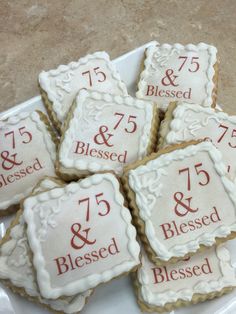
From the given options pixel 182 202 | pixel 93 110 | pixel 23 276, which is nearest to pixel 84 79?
pixel 93 110

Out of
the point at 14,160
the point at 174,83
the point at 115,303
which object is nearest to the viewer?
the point at 115,303

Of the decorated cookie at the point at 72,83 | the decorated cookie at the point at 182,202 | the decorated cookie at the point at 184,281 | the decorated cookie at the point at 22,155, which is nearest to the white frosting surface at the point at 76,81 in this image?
the decorated cookie at the point at 72,83

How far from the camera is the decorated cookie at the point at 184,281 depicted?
1.14 meters

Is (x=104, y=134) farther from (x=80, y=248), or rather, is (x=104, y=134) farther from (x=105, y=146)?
(x=80, y=248)

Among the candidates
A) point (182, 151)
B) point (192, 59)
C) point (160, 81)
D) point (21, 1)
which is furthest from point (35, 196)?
point (21, 1)

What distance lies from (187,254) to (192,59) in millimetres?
708

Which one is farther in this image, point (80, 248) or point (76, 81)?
point (76, 81)

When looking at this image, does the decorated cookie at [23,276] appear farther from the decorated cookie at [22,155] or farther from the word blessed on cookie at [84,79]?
the word blessed on cookie at [84,79]

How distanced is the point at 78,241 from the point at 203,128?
1.71 feet

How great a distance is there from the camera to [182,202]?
3.75 ft

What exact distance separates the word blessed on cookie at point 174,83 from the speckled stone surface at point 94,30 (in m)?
0.49

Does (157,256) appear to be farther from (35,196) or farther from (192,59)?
(192,59)

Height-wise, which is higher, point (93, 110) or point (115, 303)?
point (93, 110)

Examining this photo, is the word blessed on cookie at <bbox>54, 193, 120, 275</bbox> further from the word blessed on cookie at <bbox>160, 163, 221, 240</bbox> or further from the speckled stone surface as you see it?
the speckled stone surface
